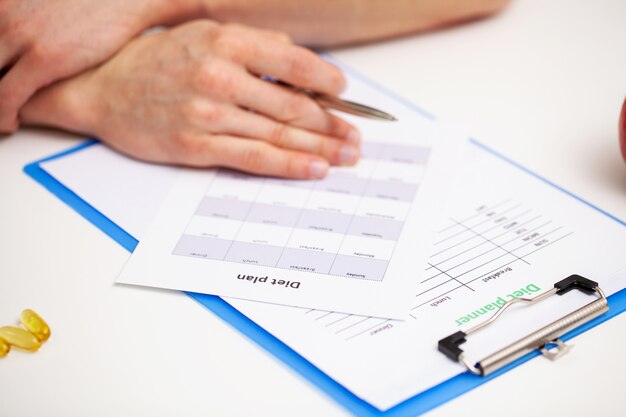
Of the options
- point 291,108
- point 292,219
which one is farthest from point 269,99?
point 292,219

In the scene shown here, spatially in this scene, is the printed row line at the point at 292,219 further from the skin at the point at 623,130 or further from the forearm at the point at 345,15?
the forearm at the point at 345,15

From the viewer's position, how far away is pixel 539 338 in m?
0.62

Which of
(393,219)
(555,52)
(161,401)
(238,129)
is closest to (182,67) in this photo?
(238,129)

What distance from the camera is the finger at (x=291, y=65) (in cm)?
91

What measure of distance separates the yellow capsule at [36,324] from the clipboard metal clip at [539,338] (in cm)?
36

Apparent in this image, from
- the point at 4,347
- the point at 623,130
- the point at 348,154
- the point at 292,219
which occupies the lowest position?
→ the point at 4,347

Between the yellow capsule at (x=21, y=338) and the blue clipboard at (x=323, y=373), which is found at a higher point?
the blue clipboard at (x=323, y=373)

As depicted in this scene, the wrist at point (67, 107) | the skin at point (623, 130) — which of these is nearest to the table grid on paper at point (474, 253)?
the skin at point (623, 130)

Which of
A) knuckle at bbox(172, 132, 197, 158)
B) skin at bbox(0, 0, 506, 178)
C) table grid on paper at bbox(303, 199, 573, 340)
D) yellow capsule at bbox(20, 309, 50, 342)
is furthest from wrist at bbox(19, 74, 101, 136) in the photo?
table grid on paper at bbox(303, 199, 573, 340)

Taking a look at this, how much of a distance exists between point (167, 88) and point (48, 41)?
0.17 m

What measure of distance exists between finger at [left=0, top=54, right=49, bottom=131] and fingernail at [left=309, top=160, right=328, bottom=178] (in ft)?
1.23

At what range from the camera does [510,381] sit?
0.61 meters

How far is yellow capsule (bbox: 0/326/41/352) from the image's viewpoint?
658mm

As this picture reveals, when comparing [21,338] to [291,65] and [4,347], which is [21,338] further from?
[291,65]
